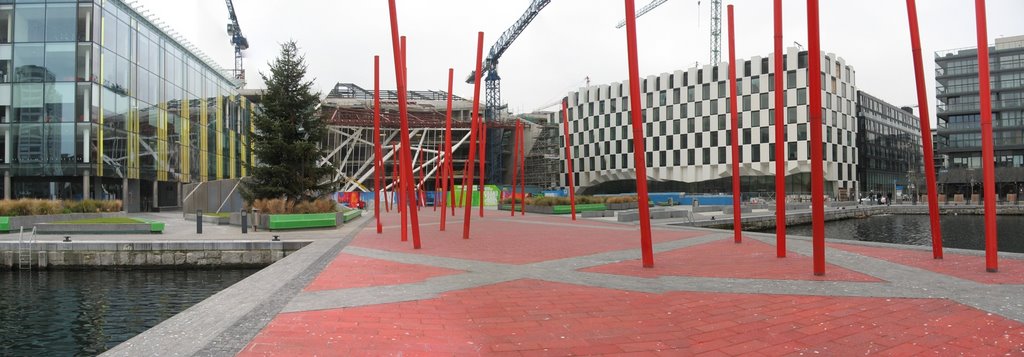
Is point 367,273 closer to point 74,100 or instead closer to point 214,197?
point 214,197

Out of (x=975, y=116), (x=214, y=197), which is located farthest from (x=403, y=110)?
(x=975, y=116)

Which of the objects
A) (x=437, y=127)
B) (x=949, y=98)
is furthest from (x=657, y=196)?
(x=949, y=98)

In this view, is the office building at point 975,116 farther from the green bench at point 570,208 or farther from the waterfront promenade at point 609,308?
the waterfront promenade at point 609,308

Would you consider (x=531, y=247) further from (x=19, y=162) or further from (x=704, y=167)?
(x=704, y=167)

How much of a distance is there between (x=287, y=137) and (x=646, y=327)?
2220 cm

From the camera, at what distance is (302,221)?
19938 mm

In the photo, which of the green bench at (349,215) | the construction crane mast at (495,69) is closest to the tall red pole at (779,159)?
the green bench at (349,215)

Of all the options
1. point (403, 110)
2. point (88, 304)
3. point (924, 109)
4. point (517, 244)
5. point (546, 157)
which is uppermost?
point (546, 157)

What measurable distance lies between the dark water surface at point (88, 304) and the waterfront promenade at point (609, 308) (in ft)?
5.59

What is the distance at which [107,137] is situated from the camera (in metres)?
35.2

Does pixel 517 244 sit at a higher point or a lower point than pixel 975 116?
lower

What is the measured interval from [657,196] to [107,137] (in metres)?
40.3

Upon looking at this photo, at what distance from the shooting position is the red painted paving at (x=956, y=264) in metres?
8.38

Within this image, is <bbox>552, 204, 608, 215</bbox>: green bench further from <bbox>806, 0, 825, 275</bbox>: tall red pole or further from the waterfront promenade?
<bbox>806, 0, 825, 275</bbox>: tall red pole
